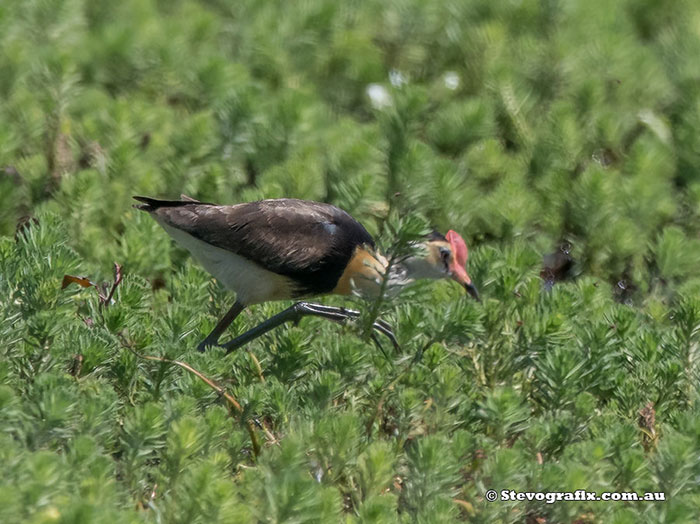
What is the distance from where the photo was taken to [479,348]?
15.3 ft

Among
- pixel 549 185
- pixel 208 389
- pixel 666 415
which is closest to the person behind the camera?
pixel 208 389

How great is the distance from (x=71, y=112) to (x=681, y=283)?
320cm

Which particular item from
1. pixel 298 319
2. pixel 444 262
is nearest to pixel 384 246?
pixel 298 319

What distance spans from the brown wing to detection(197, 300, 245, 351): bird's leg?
0.21m

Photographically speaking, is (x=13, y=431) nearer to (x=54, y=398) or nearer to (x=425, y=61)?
(x=54, y=398)

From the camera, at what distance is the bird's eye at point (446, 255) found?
16.4 ft

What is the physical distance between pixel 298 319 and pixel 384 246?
0.61 m

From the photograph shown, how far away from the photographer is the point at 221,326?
4.63 meters

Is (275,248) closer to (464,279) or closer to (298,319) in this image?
(298,319)

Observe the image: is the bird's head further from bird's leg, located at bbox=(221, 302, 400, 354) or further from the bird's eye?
bird's leg, located at bbox=(221, 302, 400, 354)

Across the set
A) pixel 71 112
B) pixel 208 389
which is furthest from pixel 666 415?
pixel 71 112

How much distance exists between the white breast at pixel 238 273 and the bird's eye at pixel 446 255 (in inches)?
24.6

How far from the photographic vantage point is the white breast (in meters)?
4.83

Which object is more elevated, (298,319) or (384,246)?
(384,246)
